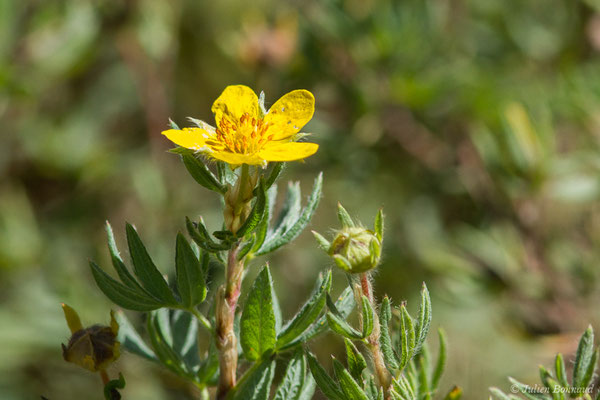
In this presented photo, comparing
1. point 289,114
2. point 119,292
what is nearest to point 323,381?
point 119,292

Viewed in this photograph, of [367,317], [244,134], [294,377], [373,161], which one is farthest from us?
[373,161]

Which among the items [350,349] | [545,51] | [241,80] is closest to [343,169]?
[241,80]

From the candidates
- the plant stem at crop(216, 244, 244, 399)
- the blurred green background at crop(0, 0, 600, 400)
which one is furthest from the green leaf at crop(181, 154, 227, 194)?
the blurred green background at crop(0, 0, 600, 400)

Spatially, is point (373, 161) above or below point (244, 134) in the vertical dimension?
above

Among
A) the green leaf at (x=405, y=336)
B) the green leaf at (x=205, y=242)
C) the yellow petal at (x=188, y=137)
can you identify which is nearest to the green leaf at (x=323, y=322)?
the green leaf at (x=405, y=336)

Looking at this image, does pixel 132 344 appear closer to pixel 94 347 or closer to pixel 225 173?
pixel 94 347

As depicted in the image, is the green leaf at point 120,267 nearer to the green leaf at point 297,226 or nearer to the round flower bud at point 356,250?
the green leaf at point 297,226
